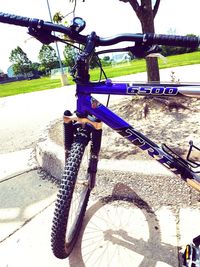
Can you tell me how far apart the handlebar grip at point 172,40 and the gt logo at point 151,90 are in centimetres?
26

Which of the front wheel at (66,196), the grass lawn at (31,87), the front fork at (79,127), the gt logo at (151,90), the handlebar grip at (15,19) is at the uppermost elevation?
the handlebar grip at (15,19)

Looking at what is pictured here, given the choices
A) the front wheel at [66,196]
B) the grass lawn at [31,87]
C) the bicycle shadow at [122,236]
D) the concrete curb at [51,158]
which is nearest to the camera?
the front wheel at [66,196]

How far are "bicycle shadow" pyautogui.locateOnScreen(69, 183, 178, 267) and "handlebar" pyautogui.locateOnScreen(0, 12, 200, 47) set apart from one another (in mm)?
1544

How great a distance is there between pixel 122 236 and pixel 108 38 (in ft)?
5.27

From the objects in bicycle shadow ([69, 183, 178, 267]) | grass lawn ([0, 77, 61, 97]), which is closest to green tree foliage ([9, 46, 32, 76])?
grass lawn ([0, 77, 61, 97])

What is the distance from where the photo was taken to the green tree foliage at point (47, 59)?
59.3 m

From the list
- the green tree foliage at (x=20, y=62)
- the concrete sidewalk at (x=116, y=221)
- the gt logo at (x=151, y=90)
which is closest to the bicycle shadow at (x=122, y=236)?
the concrete sidewalk at (x=116, y=221)

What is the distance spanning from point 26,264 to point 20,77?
72659 millimetres

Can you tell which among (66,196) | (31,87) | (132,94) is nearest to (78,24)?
(132,94)

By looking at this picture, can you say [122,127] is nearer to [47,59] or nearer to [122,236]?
[122,236]

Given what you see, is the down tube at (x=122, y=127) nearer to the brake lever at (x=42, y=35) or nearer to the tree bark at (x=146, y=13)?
the brake lever at (x=42, y=35)

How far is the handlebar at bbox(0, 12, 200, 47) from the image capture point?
1457 mm

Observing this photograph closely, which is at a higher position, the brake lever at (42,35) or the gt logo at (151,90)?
the brake lever at (42,35)

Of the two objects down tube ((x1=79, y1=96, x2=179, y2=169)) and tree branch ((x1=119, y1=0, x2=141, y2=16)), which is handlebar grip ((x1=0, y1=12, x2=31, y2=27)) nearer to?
down tube ((x1=79, y1=96, x2=179, y2=169))
